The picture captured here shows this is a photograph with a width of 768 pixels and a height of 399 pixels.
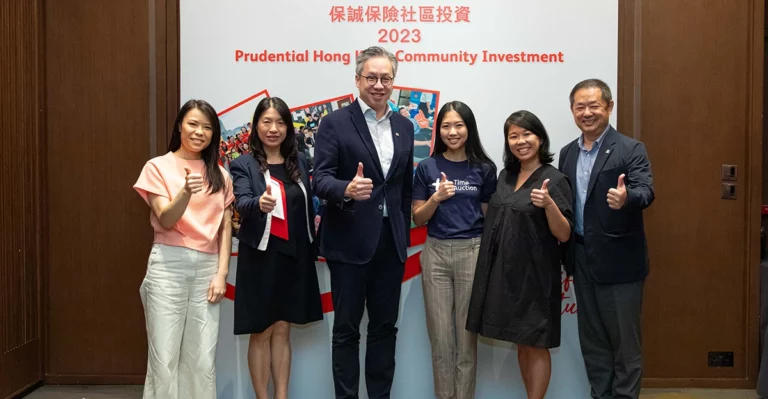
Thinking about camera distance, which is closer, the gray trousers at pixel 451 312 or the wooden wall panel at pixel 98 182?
the gray trousers at pixel 451 312

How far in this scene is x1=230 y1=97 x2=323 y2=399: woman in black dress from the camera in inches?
103

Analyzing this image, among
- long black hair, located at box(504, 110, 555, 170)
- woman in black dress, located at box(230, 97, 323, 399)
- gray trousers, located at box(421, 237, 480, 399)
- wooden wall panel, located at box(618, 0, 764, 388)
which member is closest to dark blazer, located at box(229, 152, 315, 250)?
woman in black dress, located at box(230, 97, 323, 399)

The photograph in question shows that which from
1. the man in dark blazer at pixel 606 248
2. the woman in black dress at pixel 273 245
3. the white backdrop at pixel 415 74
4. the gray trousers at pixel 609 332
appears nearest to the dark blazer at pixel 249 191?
the woman in black dress at pixel 273 245

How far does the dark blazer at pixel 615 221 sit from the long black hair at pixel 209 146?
161 centimetres

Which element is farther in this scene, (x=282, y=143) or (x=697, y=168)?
(x=697, y=168)

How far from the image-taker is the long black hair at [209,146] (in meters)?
2.48

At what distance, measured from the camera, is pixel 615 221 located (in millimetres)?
2533

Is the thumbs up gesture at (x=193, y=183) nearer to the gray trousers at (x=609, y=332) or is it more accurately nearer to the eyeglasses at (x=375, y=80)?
the eyeglasses at (x=375, y=80)

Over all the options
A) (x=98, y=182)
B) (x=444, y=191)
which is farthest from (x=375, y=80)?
(x=98, y=182)

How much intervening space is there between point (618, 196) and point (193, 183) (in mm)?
1684

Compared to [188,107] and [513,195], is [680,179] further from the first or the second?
[188,107]

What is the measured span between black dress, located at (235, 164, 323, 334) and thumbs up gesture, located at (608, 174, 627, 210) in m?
1.33

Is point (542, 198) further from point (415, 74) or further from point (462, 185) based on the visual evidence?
point (415, 74)

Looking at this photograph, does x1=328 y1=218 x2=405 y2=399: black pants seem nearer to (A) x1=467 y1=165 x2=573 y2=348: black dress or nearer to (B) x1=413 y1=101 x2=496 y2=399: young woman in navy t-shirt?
(B) x1=413 y1=101 x2=496 y2=399: young woman in navy t-shirt
